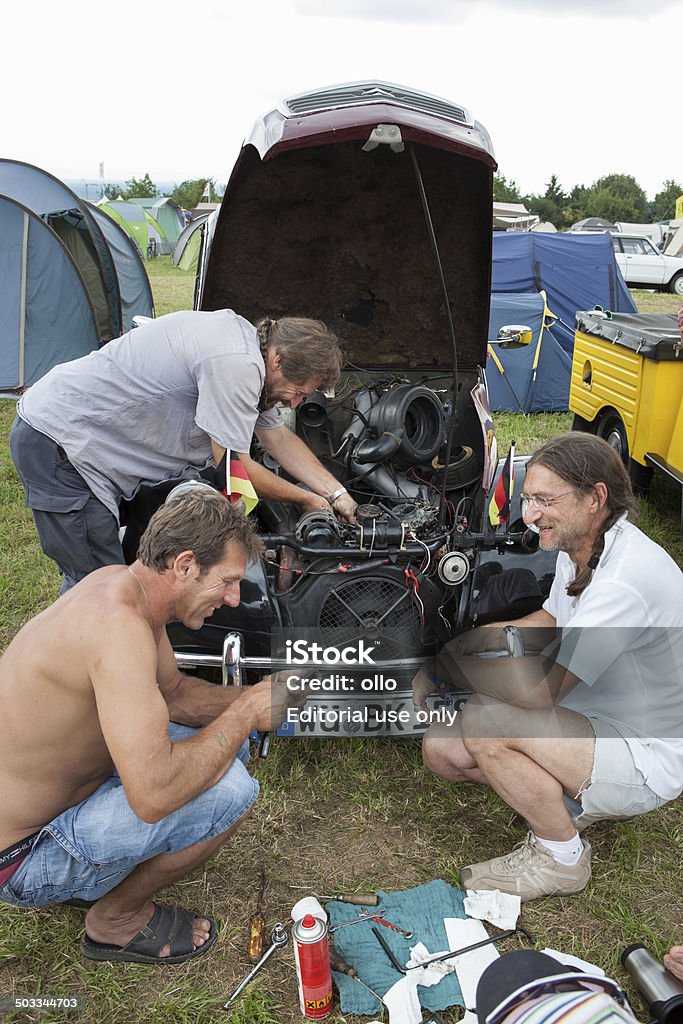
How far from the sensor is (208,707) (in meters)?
2.50

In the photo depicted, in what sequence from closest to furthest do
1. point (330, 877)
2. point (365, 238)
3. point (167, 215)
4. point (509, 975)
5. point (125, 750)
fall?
point (509, 975) < point (125, 750) < point (330, 877) < point (365, 238) < point (167, 215)

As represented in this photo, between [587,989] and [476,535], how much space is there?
181 centimetres

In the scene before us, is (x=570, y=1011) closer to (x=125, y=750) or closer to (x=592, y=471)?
(x=125, y=750)

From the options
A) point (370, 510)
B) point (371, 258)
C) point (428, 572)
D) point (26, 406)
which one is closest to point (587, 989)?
point (428, 572)

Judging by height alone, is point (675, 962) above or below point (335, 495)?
below

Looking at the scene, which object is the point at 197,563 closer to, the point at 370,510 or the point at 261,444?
the point at 370,510

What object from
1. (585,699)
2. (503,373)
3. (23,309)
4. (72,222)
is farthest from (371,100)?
(72,222)

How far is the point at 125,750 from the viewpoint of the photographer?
1.86 m

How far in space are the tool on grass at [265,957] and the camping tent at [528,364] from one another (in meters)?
6.53

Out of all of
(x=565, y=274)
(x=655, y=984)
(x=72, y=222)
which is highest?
(x=72, y=222)

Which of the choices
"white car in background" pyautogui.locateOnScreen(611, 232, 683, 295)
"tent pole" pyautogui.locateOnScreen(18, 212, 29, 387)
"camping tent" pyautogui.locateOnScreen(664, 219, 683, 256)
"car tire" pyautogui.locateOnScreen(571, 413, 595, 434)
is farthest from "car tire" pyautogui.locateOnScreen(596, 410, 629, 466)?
"camping tent" pyautogui.locateOnScreen(664, 219, 683, 256)

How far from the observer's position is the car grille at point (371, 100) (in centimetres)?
286

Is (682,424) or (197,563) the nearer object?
(197,563)

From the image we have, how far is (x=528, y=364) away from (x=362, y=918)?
6561 millimetres
